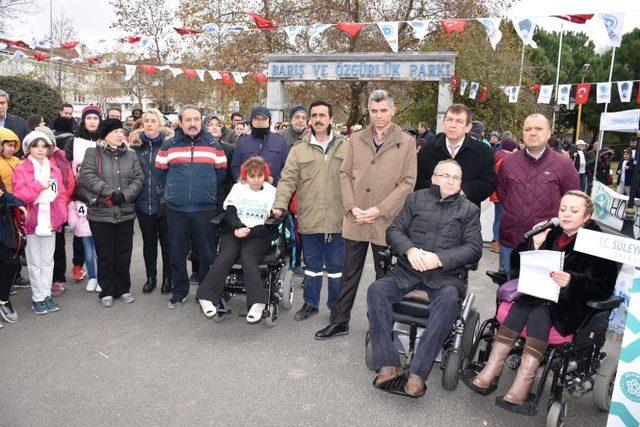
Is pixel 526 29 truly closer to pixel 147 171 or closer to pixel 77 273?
pixel 147 171

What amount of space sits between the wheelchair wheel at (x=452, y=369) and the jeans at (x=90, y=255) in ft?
12.5

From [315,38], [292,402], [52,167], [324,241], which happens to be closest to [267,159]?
[324,241]

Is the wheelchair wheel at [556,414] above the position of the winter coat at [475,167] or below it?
below

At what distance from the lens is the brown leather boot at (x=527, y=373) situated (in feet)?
9.93

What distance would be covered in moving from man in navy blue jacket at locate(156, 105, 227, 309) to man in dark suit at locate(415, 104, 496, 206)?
A: 2.09m

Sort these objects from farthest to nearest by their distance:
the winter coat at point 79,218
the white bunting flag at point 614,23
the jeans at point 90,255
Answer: the white bunting flag at point 614,23, the jeans at point 90,255, the winter coat at point 79,218

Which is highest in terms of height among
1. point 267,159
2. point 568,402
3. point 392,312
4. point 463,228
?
point 267,159

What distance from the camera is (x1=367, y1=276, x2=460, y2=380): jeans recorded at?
3.27 meters

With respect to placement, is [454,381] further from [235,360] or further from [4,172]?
[4,172]

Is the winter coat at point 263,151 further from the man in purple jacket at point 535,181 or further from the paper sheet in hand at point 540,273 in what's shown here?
the paper sheet in hand at point 540,273

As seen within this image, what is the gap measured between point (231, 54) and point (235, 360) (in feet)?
55.5

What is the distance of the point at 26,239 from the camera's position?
14.9 ft

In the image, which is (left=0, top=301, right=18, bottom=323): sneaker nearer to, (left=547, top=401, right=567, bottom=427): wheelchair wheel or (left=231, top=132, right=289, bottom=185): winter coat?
(left=231, top=132, right=289, bottom=185): winter coat

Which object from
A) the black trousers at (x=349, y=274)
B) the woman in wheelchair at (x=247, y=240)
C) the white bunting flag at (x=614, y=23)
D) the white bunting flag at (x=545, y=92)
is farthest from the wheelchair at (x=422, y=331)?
the white bunting flag at (x=545, y=92)
